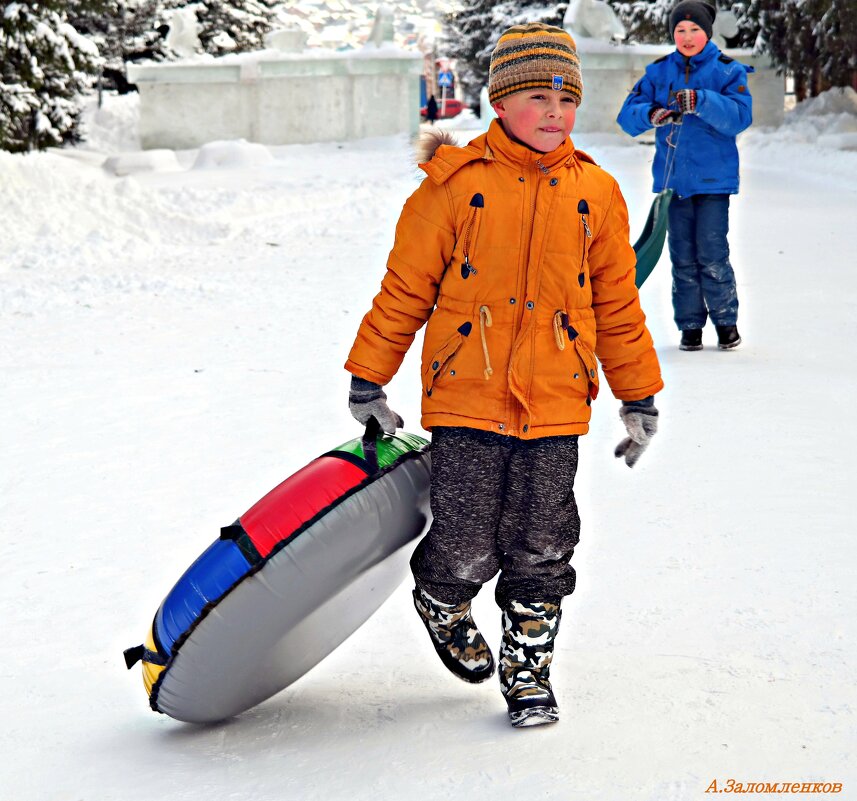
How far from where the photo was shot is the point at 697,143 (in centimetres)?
639

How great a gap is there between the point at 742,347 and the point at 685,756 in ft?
14.8

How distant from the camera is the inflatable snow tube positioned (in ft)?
8.86

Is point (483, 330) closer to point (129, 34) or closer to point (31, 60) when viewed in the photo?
point (31, 60)

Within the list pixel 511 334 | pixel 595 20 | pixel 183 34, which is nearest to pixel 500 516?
pixel 511 334

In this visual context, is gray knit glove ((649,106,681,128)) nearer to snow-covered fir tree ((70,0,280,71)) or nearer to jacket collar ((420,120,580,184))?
jacket collar ((420,120,580,184))

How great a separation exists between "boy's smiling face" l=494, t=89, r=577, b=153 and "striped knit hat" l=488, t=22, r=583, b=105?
0.7 inches

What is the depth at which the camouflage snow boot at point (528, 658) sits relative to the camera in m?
2.78

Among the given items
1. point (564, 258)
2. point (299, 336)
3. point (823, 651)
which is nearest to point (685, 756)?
point (823, 651)

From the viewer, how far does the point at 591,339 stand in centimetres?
285

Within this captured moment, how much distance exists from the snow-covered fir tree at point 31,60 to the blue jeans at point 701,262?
439 inches

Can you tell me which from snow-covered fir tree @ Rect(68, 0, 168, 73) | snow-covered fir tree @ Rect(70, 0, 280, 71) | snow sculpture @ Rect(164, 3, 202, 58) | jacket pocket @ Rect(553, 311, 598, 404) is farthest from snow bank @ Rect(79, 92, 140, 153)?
jacket pocket @ Rect(553, 311, 598, 404)

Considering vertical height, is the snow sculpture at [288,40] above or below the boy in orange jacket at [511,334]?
below

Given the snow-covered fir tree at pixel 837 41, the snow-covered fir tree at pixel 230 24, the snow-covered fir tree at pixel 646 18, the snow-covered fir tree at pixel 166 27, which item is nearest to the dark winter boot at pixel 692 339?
the snow-covered fir tree at pixel 837 41

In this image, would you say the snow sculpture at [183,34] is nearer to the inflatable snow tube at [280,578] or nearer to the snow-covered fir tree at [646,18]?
the snow-covered fir tree at [646,18]
